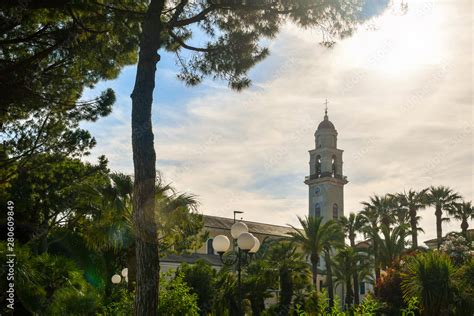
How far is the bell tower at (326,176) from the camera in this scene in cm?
5672

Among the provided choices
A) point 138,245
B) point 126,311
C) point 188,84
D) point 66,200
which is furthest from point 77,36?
point 66,200

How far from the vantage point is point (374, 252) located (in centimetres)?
3953

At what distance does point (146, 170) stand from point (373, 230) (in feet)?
103

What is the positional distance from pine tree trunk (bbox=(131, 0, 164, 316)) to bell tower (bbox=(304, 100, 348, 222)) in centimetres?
4644

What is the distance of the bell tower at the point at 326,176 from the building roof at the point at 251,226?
15.8 feet

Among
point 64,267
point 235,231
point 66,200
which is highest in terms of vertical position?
point 66,200

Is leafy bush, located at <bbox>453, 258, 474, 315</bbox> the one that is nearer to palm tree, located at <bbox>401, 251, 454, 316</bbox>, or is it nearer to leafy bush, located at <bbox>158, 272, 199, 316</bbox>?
palm tree, located at <bbox>401, 251, 454, 316</bbox>

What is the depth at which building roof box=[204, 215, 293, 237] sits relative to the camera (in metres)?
54.0

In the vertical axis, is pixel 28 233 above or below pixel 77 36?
below

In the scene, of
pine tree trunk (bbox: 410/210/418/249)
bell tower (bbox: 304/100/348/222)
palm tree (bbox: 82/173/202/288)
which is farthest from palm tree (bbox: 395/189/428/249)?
palm tree (bbox: 82/173/202/288)

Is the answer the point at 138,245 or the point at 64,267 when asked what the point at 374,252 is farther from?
the point at 138,245

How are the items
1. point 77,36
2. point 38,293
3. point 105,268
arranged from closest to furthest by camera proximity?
point 38,293 < point 77,36 < point 105,268

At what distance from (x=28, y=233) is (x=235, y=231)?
1310 centimetres

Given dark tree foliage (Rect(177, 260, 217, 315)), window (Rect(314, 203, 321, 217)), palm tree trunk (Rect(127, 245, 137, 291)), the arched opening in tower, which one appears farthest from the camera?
window (Rect(314, 203, 321, 217))
